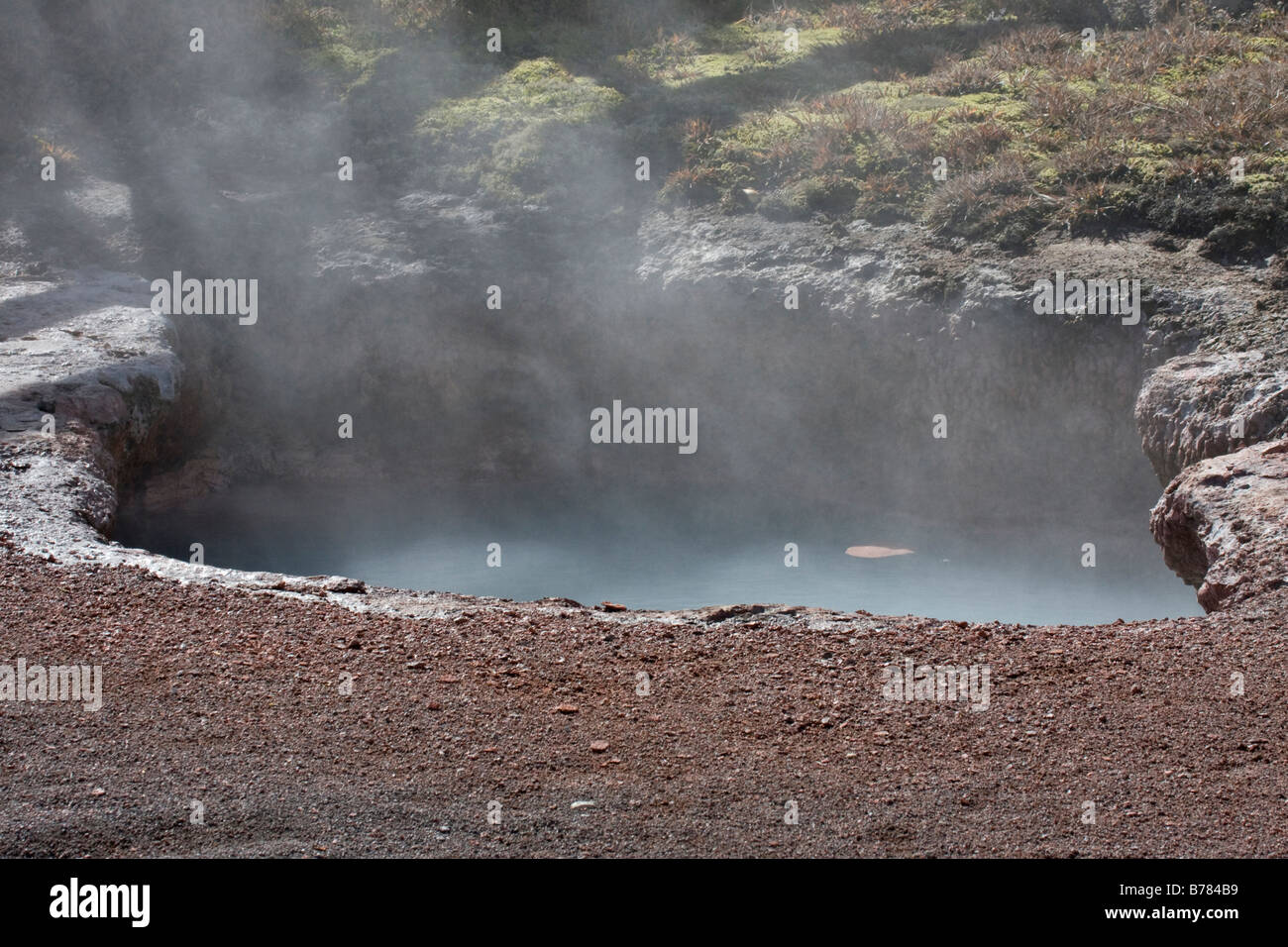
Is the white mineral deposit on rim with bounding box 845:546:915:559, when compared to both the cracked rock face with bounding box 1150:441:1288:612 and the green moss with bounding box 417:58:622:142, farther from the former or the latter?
the green moss with bounding box 417:58:622:142

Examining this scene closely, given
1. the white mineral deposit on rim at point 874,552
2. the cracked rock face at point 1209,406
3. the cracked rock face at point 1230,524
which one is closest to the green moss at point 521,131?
the white mineral deposit on rim at point 874,552

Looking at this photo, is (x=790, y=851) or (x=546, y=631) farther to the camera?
(x=546, y=631)

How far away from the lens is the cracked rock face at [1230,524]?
6.37 meters

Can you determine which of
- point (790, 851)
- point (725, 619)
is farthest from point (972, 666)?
point (790, 851)

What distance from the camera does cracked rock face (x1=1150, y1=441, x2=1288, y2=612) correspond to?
6.37m

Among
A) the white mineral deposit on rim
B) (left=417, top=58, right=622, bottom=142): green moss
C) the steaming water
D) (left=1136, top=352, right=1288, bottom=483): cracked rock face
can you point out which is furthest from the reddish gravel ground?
(left=417, top=58, right=622, bottom=142): green moss

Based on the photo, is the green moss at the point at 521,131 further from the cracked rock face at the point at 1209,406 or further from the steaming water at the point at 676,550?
the cracked rock face at the point at 1209,406

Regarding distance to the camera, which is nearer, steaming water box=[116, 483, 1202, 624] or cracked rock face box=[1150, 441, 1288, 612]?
cracked rock face box=[1150, 441, 1288, 612]

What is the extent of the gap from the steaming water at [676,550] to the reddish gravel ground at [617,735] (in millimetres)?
3423

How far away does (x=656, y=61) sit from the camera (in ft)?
56.5

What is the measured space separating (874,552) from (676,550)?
1905 millimetres

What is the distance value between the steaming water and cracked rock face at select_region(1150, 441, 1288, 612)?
4.80 ft

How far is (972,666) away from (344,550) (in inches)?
280
